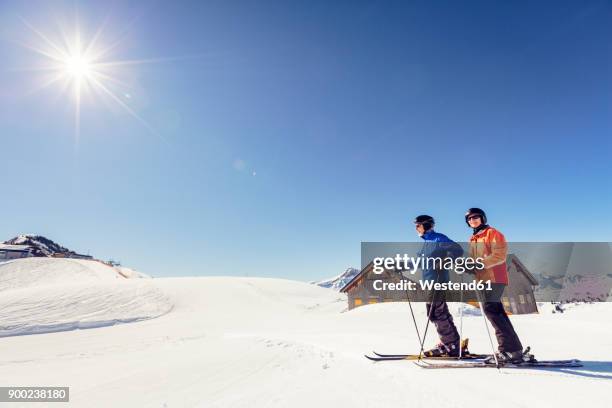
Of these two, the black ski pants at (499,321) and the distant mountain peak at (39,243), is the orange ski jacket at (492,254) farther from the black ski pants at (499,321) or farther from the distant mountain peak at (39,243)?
the distant mountain peak at (39,243)

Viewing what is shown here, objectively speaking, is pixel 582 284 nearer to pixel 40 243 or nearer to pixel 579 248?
pixel 579 248

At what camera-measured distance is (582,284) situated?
87.8 ft

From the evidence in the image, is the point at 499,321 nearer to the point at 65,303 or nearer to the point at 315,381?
the point at 315,381

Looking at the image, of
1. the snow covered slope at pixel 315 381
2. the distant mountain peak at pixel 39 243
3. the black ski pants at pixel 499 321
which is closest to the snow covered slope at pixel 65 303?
the snow covered slope at pixel 315 381

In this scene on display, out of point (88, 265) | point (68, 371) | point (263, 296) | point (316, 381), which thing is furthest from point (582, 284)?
point (88, 265)

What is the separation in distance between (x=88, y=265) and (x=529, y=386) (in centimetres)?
4599

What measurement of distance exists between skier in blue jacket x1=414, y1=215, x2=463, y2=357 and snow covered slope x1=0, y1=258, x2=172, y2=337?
19558 mm

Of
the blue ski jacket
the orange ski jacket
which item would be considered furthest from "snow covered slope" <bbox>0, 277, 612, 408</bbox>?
the blue ski jacket

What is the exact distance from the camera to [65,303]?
1898 centimetres

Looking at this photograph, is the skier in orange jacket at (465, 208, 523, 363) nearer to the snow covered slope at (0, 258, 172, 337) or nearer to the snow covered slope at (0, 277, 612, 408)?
the snow covered slope at (0, 277, 612, 408)

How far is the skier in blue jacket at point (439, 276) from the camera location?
3.96 metres

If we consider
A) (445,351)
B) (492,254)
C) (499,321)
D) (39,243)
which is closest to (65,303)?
(445,351)

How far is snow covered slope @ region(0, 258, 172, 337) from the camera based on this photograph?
623 inches

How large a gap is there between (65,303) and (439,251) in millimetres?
24244
